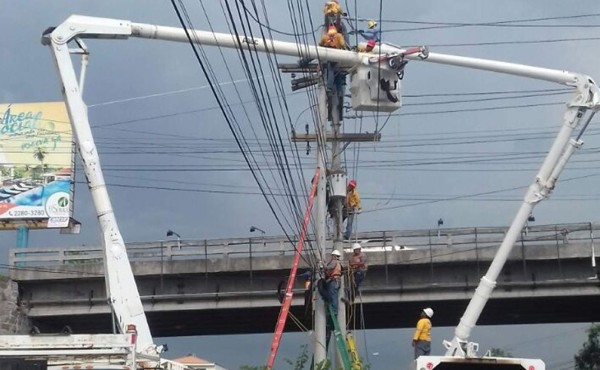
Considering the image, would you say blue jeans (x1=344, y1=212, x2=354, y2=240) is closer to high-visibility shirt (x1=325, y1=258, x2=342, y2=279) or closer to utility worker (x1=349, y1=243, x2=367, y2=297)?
utility worker (x1=349, y1=243, x2=367, y2=297)

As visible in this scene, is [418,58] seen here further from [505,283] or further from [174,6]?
[505,283]

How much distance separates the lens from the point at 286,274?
41562 mm

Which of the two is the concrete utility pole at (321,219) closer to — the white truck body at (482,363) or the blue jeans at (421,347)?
the blue jeans at (421,347)

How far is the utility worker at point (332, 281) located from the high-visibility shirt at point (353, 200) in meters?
2.66

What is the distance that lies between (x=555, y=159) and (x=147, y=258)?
2355 centimetres

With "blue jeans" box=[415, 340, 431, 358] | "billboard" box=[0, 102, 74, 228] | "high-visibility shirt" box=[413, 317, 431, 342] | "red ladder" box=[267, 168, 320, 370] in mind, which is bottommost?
"blue jeans" box=[415, 340, 431, 358]

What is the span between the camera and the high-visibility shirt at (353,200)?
95.3ft

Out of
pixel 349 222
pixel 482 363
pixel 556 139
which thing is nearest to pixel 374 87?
pixel 556 139

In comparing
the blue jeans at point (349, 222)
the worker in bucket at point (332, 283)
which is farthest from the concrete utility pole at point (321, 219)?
the blue jeans at point (349, 222)

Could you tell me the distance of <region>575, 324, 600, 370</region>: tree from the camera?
61.6 meters

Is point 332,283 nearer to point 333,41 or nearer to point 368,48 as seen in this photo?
point 333,41

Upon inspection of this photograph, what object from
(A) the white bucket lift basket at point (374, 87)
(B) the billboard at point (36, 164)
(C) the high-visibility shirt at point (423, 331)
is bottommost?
(C) the high-visibility shirt at point (423, 331)

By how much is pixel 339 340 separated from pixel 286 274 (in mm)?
16295

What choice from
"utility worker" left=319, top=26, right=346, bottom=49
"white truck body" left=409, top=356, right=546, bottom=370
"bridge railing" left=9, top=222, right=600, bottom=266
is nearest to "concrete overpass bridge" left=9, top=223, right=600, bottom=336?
"bridge railing" left=9, top=222, right=600, bottom=266
